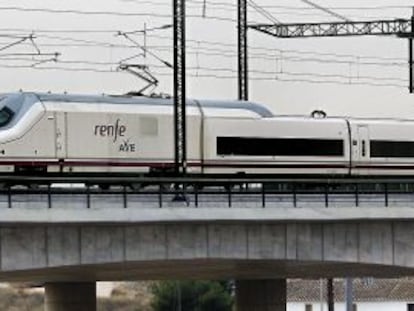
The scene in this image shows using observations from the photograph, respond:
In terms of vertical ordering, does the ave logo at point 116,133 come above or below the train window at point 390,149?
above

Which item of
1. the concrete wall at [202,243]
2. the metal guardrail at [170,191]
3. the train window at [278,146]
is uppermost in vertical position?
the train window at [278,146]

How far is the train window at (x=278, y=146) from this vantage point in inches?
1758

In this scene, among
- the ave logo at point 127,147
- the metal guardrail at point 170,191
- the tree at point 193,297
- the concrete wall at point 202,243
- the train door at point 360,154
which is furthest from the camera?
the tree at point 193,297

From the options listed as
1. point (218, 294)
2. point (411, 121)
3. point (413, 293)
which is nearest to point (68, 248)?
point (411, 121)

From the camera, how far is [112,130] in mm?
43281

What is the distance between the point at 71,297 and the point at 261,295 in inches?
307

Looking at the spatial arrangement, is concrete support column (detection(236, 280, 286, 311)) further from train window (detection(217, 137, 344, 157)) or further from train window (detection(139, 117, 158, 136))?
train window (detection(139, 117, 158, 136))

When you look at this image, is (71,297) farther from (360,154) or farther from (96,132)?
(360,154)

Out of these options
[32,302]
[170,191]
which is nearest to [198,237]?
[170,191]

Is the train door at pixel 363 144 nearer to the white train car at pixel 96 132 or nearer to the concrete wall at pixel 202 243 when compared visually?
the white train car at pixel 96 132

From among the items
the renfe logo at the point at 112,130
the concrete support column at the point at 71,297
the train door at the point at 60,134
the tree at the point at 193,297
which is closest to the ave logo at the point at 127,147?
the renfe logo at the point at 112,130

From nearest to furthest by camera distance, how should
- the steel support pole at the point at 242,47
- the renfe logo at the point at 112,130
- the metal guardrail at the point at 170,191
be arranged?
the metal guardrail at the point at 170,191
the renfe logo at the point at 112,130
the steel support pole at the point at 242,47

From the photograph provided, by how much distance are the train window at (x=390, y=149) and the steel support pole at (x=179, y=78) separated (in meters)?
11.5

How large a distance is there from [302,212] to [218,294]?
88150mm
